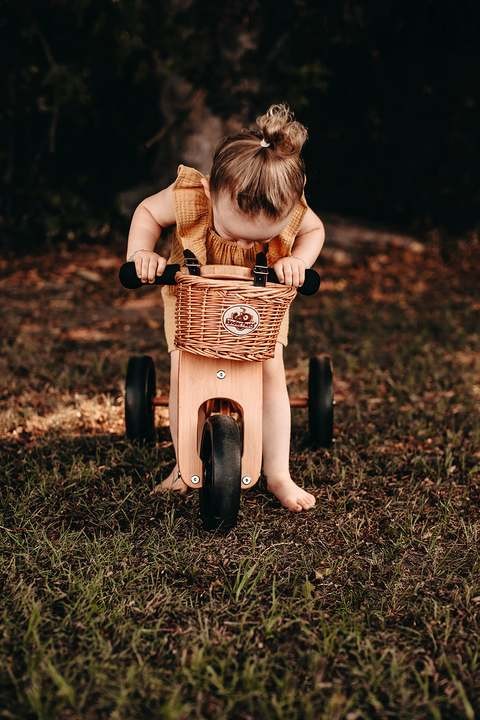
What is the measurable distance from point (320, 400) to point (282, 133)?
129 cm

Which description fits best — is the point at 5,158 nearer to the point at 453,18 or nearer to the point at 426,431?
the point at 453,18

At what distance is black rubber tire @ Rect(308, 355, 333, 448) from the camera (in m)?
3.47

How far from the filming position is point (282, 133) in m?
2.57

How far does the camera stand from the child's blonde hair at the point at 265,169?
2537 mm

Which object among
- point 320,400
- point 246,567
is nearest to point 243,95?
point 320,400

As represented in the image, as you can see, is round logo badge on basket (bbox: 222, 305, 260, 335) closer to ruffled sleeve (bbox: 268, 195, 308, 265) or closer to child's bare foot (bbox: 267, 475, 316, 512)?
ruffled sleeve (bbox: 268, 195, 308, 265)

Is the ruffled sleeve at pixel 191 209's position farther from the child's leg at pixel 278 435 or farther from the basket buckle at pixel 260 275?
the child's leg at pixel 278 435

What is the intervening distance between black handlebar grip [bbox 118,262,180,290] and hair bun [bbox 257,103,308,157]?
1.72 feet

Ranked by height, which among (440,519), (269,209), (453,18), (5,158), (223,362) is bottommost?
(440,519)

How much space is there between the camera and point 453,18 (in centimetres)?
713

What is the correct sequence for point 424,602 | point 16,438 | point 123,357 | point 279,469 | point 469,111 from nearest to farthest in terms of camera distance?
point 424,602, point 279,469, point 16,438, point 123,357, point 469,111

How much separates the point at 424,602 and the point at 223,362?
1.04 meters

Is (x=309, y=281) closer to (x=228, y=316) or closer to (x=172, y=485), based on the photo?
(x=228, y=316)

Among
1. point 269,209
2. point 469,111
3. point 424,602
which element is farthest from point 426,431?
point 469,111
